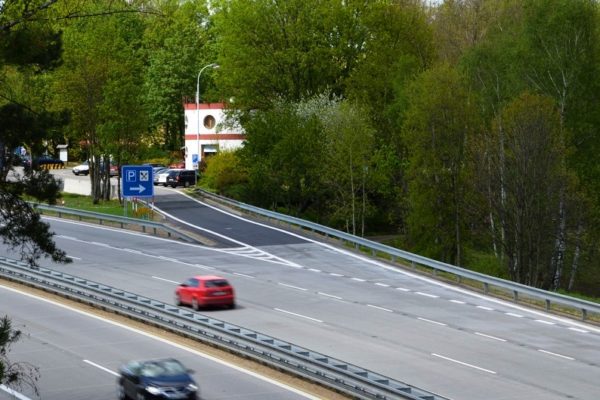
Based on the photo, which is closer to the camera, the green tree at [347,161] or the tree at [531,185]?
the tree at [531,185]

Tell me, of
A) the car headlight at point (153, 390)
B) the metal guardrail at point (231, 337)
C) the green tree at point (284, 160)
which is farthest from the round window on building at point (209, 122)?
the car headlight at point (153, 390)

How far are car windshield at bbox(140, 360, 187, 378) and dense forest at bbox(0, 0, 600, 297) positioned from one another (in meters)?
5.62

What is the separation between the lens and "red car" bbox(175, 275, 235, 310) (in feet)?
107

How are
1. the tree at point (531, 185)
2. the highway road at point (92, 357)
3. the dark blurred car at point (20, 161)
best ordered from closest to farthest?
the dark blurred car at point (20, 161) < the highway road at point (92, 357) < the tree at point (531, 185)

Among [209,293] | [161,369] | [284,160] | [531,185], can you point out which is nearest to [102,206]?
[284,160]

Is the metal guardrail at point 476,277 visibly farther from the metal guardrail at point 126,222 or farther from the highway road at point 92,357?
the highway road at point 92,357

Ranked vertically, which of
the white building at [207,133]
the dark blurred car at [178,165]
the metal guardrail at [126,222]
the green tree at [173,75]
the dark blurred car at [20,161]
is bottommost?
the metal guardrail at [126,222]

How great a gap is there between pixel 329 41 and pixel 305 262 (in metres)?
35.7

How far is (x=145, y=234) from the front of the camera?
5128cm

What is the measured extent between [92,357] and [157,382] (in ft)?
20.8

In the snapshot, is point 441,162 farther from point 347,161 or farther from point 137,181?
point 137,181

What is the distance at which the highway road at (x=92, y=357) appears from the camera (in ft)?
76.4

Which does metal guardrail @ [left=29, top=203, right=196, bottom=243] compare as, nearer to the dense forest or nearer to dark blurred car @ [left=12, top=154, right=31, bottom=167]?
the dense forest

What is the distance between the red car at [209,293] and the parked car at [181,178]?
44615 millimetres
